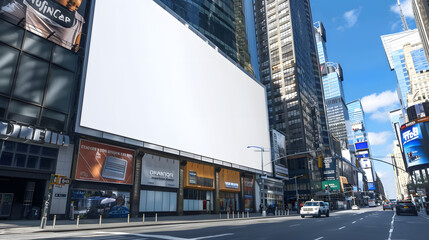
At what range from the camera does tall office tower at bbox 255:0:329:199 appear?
10144 centimetres

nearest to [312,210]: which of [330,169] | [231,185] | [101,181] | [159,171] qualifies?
[159,171]

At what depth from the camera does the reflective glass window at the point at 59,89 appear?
28047mm

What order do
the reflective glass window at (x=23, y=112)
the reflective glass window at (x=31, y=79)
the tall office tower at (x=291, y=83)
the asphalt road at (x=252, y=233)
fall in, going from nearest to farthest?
the asphalt road at (x=252, y=233) < the reflective glass window at (x=23, y=112) < the reflective glass window at (x=31, y=79) < the tall office tower at (x=291, y=83)

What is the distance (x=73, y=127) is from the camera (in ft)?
95.5

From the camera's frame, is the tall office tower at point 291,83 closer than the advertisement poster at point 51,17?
No

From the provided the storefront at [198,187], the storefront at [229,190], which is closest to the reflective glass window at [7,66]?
the storefront at [198,187]

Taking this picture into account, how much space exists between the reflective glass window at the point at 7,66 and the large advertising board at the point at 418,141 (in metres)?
118

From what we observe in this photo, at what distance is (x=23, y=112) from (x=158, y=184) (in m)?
17.8

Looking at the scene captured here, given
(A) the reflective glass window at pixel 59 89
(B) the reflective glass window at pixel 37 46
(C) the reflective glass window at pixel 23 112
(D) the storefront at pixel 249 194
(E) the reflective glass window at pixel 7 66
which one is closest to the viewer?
(E) the reflective glass window at pixel 7 66

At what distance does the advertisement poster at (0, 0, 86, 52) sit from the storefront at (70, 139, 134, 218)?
36.7 feet

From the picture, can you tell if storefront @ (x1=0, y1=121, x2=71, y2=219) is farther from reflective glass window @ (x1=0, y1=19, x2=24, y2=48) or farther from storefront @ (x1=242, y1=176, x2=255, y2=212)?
storefront @ (x1=242, y1=176, x2=255, y2=212)

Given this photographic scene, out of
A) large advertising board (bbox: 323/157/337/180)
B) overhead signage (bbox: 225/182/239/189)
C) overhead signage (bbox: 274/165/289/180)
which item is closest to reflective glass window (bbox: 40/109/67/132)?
overhead signage (bbox: 225/182/239/189)

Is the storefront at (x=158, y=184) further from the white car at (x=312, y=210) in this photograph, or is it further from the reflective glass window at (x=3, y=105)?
the white car at (x=312, y=210)

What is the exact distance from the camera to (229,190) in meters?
52.0
